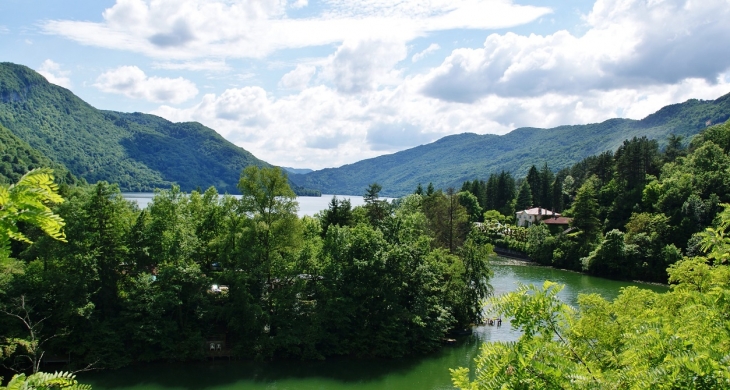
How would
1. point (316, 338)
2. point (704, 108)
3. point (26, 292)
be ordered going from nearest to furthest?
point (26, 292) → point (316, 338) → point (704, 108)

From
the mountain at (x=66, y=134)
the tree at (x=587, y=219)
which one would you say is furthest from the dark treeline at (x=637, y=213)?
the mountain at (x=66, y=134)

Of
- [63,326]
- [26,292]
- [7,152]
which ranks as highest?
[7,152]

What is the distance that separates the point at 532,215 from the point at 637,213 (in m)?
19.0

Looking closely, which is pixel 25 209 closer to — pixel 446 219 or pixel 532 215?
pixel 446 219

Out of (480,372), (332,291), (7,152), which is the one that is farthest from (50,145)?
(480,372)

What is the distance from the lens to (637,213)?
5612 centimetres

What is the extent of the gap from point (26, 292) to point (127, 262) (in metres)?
4.82

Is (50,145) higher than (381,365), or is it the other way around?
(50,145)

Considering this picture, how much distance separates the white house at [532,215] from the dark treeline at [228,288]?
47232 mm

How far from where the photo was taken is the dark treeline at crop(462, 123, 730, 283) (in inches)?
1932

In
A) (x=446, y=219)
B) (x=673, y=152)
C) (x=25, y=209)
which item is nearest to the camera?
(x=25, y=209)

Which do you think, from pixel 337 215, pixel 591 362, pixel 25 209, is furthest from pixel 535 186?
pixel 25 209

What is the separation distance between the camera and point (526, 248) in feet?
209

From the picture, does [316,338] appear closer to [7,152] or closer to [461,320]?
[461,320]
